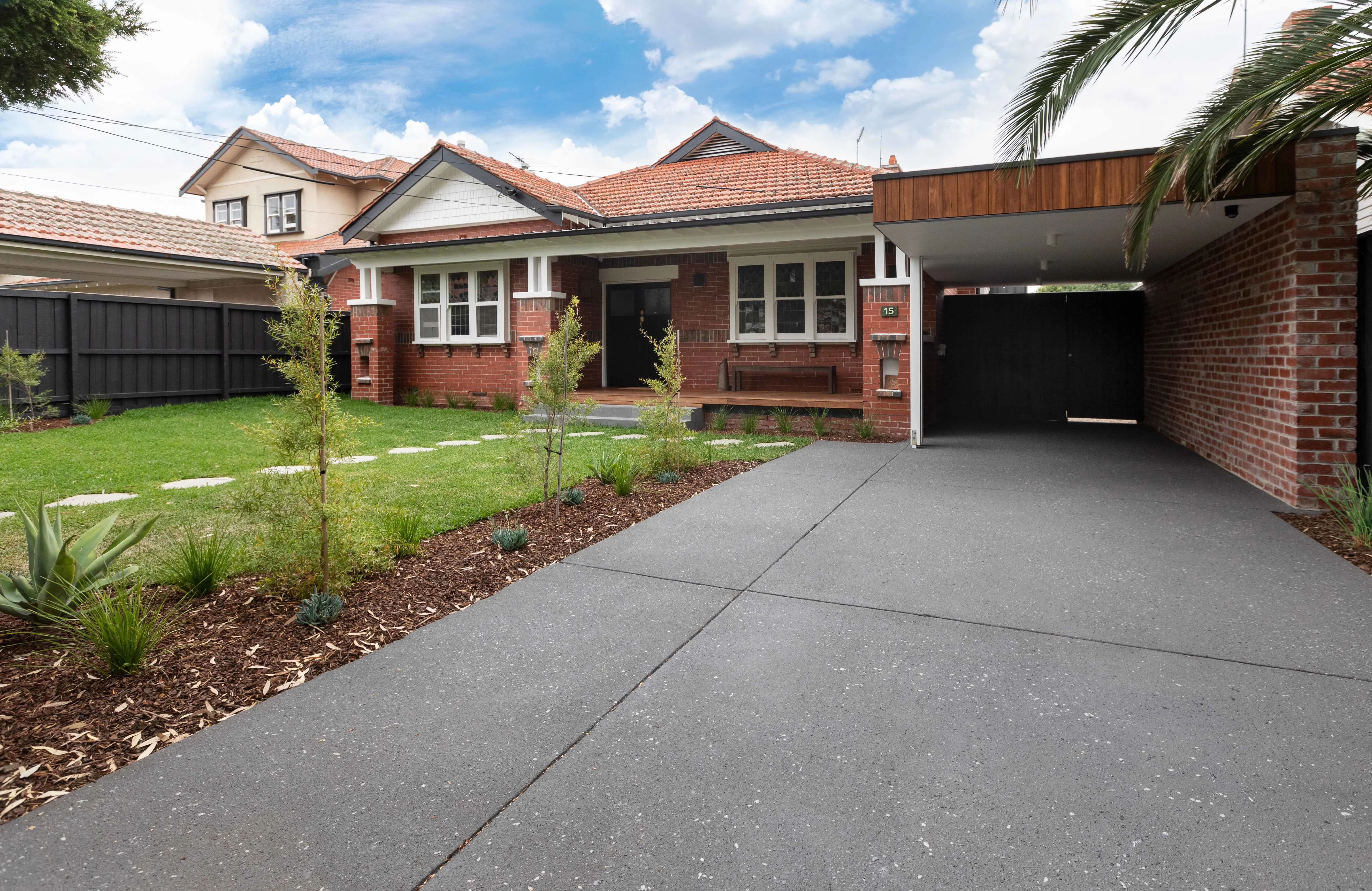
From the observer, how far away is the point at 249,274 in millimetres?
19125

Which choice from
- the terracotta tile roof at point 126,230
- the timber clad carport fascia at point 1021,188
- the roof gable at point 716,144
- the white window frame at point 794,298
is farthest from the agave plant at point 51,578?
the roof gable at point 716,144

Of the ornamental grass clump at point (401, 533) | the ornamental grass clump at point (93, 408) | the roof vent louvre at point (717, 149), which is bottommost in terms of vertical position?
the ornamental grass clump at point (401, 533)

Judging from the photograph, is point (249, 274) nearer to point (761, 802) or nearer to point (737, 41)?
point (737, 41)

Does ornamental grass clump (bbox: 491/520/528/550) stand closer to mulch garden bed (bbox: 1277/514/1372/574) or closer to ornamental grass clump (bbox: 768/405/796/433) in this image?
mulch garden bed (bbox: 1277/514/1372/574)

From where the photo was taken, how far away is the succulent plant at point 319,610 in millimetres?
3664

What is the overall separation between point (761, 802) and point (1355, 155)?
7.16 meters

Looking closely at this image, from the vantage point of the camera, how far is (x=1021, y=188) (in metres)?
7.36

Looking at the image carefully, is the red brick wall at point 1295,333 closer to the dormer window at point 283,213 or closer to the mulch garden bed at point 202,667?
the mulch garden bed at point 202,667

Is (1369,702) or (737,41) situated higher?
(737,41)

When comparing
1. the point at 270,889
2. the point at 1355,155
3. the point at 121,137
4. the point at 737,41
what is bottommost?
the point at 270,889

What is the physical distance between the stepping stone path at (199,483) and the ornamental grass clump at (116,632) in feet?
12.0

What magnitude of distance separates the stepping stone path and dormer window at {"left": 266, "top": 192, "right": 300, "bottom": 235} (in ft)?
76.6

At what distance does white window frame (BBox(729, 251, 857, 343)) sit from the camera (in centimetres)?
1412

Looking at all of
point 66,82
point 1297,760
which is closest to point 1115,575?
point 1297,760
